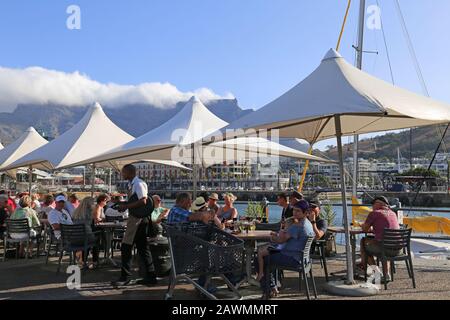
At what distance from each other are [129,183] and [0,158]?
35.6 feet

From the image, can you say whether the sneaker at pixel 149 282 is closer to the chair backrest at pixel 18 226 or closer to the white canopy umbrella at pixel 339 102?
the white canopy umbrella at pixel 339 102

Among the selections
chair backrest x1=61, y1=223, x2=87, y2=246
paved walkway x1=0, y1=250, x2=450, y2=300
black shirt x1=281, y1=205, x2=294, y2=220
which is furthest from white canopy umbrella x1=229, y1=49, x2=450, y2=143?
chair backrest x1=61, y1=223, x2=87, y2=246

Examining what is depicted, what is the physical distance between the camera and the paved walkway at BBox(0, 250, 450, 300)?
18.7 feet

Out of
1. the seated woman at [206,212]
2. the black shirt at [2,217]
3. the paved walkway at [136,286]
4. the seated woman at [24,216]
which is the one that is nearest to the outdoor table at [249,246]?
the paved walkway at [136,286]

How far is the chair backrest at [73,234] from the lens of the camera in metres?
7.12

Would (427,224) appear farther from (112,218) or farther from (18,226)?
(18,226)

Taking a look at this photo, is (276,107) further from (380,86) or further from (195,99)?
(195,99)

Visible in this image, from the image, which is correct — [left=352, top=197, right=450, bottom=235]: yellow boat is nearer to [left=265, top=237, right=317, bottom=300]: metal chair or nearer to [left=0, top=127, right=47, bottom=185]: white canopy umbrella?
[left=265, top=237, right=317, bottom=300]: metal chair

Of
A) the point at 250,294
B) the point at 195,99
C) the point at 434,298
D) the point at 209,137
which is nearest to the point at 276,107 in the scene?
the point at 209,137

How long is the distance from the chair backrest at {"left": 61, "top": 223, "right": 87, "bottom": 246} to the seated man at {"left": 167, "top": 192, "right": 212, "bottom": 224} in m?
1.94

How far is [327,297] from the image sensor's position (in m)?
5.64

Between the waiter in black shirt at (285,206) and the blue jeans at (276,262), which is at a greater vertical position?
the waiter in black shirt at (285,206)

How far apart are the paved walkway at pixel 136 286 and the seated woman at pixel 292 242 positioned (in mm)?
565

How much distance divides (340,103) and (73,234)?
4564mm
